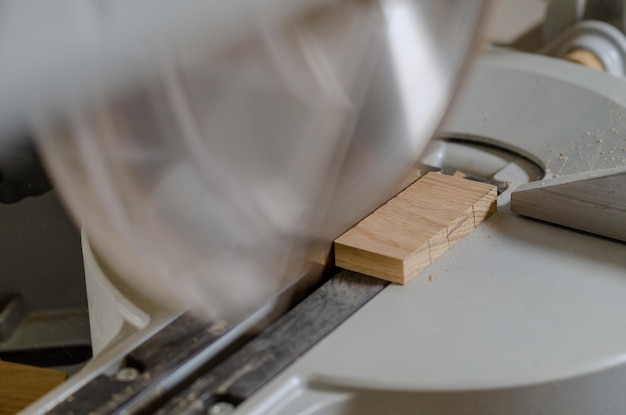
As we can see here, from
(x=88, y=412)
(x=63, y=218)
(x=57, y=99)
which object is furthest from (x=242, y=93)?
(x=63, y=218)

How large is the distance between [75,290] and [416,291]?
542 mm

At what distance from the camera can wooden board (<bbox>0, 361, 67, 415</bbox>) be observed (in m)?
0.86

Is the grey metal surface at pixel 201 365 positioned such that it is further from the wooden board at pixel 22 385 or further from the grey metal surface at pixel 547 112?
the grey metal surface at pixel 547 112

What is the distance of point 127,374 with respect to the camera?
697mm

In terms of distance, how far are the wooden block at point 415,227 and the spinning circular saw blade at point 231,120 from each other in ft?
0.09

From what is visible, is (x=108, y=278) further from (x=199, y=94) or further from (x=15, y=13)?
(x=15, y=13)

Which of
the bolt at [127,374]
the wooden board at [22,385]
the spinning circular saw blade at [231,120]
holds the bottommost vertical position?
the wooden board at [22,385]

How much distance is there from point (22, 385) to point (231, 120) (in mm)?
449

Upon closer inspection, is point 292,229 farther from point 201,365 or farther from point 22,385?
point 22,385

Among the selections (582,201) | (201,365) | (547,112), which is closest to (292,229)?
(201,365)

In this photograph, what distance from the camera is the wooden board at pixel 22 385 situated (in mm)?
860

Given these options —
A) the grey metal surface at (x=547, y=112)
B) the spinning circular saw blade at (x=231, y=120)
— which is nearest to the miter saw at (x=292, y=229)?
the spinning circular saw blade at (x=231, y=120)

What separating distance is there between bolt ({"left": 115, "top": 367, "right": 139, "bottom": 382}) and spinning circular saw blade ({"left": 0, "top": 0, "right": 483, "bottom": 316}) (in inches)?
3.0

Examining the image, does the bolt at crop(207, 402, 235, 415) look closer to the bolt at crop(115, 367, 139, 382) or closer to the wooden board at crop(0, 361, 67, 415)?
the bolt at crop(115, 367, 139, 382)
